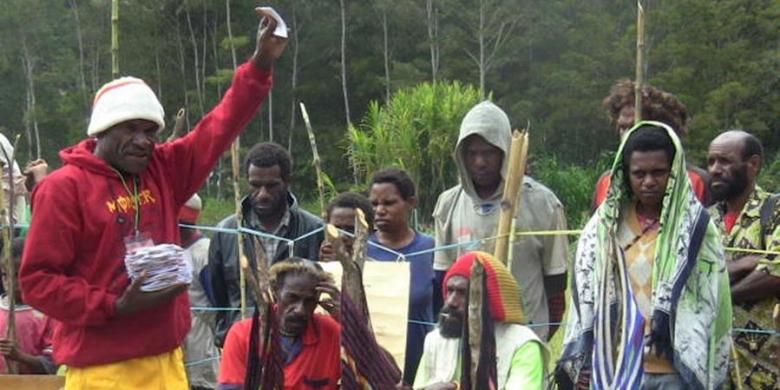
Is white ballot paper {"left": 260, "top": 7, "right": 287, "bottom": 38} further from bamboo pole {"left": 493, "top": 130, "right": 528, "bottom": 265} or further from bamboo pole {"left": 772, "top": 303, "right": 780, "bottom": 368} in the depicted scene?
bamboo pole {"left": 772, "top": 303, "right": 780, "bottom": 368}

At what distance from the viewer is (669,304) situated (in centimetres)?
447

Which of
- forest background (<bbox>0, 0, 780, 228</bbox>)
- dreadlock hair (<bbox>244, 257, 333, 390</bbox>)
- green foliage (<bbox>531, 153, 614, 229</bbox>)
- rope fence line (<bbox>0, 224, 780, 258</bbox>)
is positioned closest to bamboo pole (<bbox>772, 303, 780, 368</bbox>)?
rope fence line (<bbox>0, 224, 780, 258</bbox>)

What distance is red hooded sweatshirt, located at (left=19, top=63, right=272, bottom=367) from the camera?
164 inches

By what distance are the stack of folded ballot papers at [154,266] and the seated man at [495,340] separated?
1089mm

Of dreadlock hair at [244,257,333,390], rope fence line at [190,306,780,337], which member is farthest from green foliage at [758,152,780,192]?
dreadlock hair at [244,257,333,390]

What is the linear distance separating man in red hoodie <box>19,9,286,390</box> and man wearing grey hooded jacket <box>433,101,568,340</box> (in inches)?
68.3

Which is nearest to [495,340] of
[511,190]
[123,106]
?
[511,190]

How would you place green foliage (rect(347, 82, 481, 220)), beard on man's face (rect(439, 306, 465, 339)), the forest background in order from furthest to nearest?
the forest background, green foliage (rect(347, 82, 481, 220)), beard on man's face (rect(439, 306, 465, 339))

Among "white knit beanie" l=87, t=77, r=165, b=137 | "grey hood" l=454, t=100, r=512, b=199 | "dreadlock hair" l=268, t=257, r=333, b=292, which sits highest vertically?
"white knit beanie" l=87, t=77, r=165, b=137

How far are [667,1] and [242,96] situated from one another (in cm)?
2938

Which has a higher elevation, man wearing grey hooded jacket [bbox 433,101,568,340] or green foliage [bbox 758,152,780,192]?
man wearing grey hooded jacket [bbox 433,101,568,340]

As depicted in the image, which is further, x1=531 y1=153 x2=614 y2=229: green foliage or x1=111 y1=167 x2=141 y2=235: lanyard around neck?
x1=531 y1=153 x2=614 y2=229: green foliage

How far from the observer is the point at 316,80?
4012 centimetres

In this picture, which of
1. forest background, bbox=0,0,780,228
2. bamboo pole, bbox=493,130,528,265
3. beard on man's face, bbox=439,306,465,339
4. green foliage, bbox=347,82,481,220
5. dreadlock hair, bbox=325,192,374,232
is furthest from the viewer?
forest background, bbox=0,0,780,228
